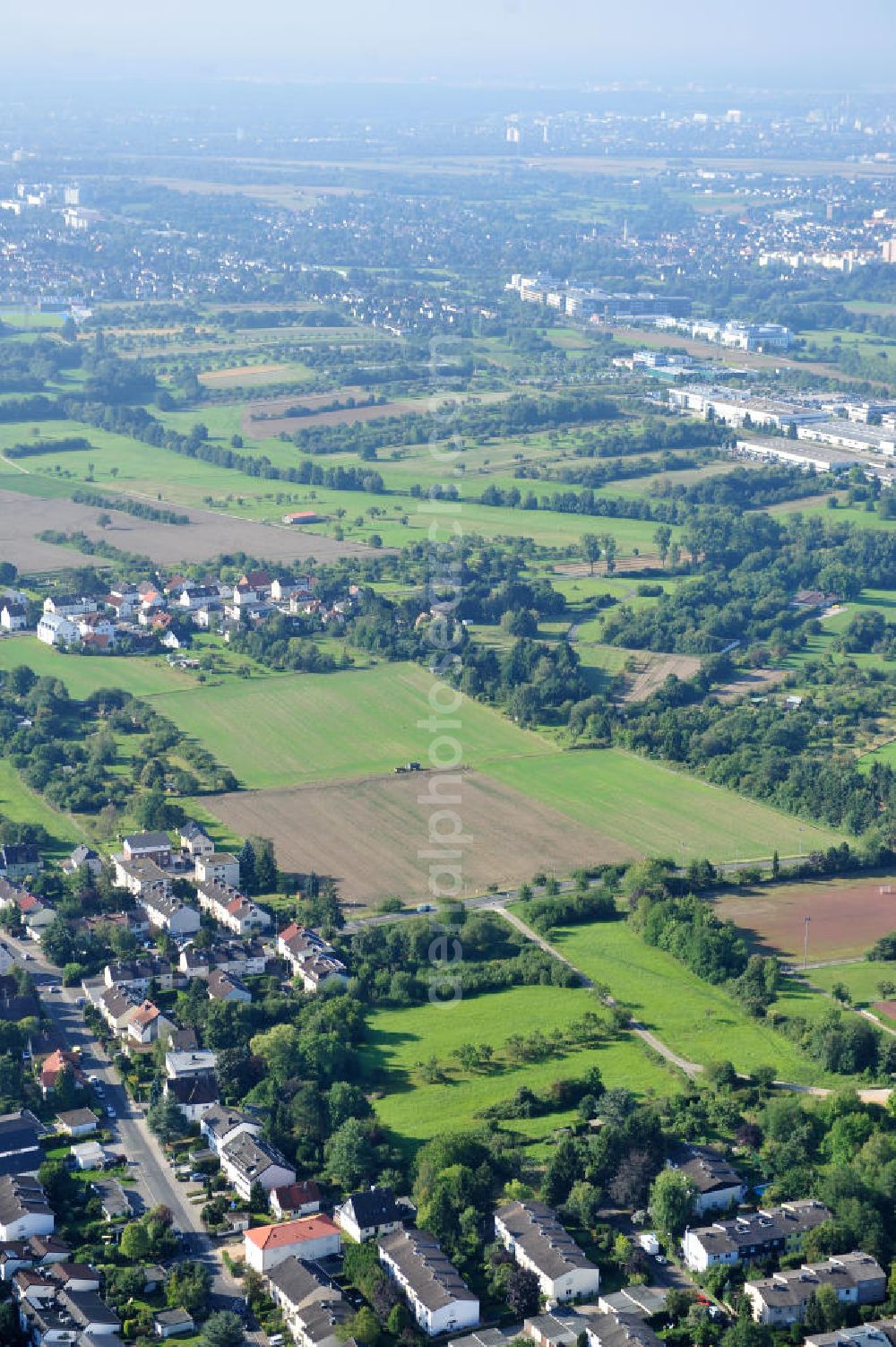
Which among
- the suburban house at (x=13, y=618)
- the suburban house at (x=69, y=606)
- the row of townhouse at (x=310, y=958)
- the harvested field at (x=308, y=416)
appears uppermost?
the harvested field at (x=308, y=416)

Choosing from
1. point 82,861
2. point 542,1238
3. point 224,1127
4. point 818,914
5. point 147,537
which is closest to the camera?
point 542,1238

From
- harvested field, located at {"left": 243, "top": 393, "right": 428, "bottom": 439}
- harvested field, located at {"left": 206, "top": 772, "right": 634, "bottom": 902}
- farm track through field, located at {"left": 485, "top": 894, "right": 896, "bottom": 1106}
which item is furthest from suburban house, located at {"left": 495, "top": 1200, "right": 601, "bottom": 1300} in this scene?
harvested field, located at {"left": 243, "top": 393, "right": 428, "bottom": 439}

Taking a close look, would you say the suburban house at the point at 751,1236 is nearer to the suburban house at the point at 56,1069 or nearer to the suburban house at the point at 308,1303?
the suburban house at the point at 308,1303

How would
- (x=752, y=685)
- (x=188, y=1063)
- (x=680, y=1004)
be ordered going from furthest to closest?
(x=752, y=685), (x=680, y=1004), (x=188, y=1063)

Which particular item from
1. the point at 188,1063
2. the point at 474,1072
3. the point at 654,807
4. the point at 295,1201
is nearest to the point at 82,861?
the point at 188,1063

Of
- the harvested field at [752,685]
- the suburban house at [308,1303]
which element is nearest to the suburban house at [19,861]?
the suburban house at [308,1303]

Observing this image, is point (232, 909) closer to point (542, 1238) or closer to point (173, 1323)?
point (542, 1238)
